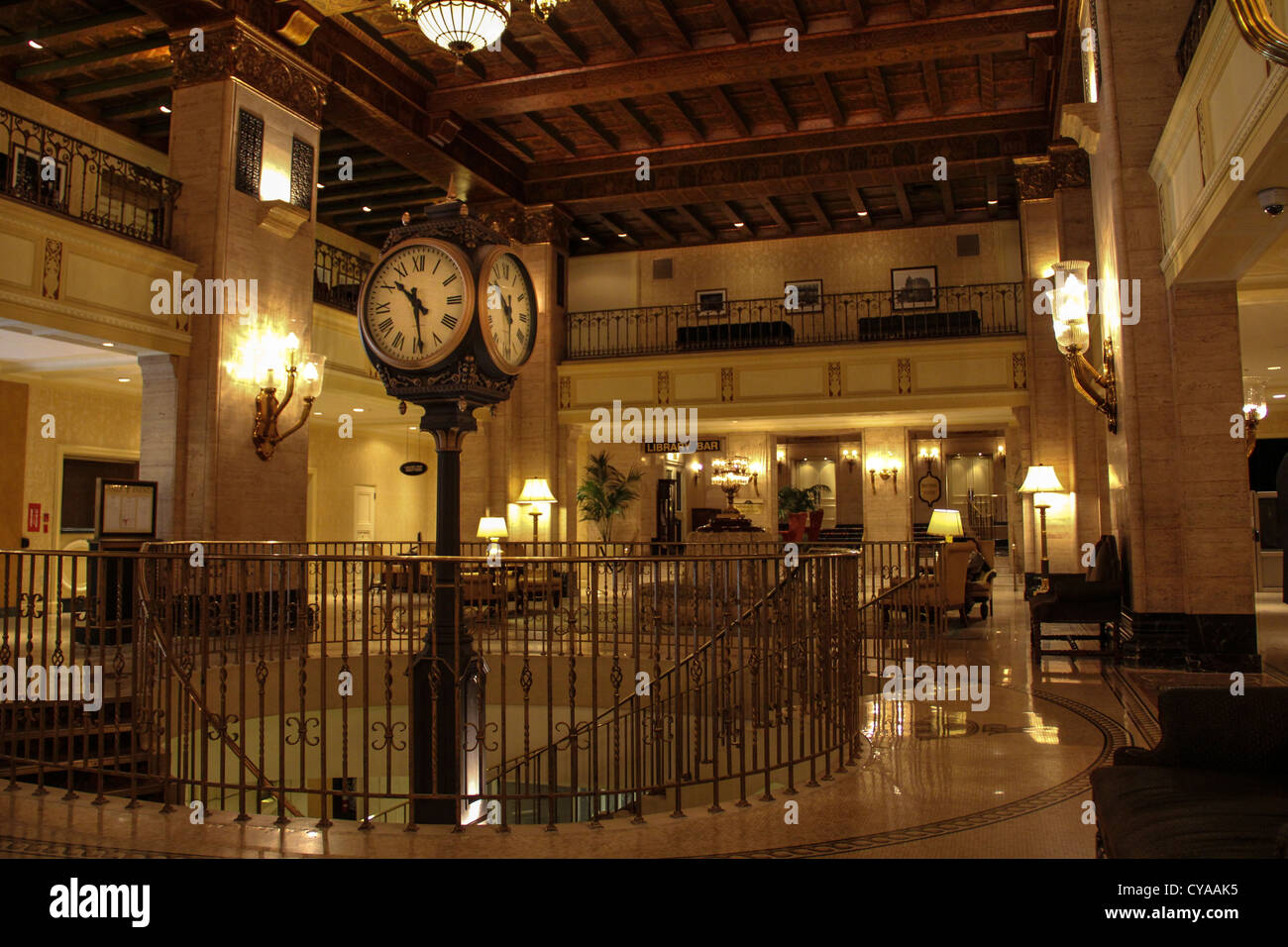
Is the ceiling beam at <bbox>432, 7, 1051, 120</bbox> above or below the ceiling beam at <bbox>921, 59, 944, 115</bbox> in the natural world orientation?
below

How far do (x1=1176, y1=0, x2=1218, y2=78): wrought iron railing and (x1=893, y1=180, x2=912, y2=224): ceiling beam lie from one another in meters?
7.48

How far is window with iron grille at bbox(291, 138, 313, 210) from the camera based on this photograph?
32.3ft

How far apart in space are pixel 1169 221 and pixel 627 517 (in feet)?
44.3

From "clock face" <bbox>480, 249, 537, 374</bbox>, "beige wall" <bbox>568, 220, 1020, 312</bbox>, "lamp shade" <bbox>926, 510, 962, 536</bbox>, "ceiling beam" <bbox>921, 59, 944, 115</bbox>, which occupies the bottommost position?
"lamp shade" <bbox>926, 510, 962, 536</bbox>

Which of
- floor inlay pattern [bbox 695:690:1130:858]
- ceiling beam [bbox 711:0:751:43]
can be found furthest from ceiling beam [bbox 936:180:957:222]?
floor inlay pattern [bbox 695:690:1130:858]

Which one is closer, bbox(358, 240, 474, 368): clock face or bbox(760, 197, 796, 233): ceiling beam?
bbox(358, 240, 474, 368): clock face

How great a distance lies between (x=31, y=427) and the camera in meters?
12.7

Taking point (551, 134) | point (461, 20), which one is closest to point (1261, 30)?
point (461, 20)

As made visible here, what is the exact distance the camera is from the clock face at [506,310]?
160 inches

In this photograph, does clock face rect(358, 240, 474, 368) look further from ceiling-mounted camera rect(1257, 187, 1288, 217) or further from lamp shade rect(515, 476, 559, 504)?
lamp shade rect(515, 476, 559, 504)

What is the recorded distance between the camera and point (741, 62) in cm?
1059

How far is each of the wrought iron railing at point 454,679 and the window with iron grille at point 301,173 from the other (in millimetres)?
3880

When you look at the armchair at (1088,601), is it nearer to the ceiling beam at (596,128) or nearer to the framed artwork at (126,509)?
the framed artwork at (126,509)
